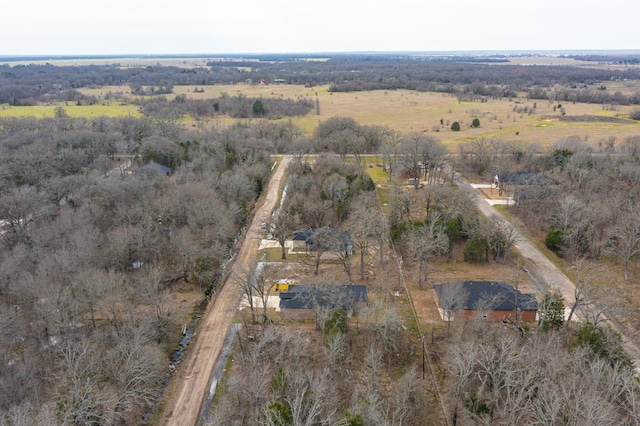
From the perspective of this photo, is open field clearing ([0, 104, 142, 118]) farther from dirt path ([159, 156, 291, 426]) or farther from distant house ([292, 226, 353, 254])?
dirt path ([159, 156, 291, 426])

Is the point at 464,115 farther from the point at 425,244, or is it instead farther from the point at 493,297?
the point at 493,297

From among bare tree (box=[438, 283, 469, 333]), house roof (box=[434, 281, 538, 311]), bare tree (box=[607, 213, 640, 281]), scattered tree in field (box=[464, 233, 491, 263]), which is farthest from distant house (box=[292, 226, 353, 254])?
bare tree (box=[607, 213, 640, 281])

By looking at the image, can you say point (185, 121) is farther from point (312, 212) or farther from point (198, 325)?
point (198, 325)

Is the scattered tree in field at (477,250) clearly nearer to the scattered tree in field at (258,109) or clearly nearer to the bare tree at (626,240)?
the bare tree at (626,240)

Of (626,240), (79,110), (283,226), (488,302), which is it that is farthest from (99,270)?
(79,110)

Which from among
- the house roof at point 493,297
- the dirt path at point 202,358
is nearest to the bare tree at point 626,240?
the house roof at point 493,297
